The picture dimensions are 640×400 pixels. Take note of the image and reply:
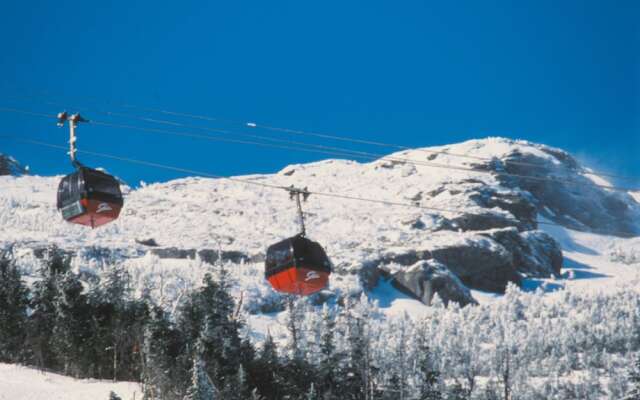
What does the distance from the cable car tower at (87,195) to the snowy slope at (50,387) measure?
47979 millimetres

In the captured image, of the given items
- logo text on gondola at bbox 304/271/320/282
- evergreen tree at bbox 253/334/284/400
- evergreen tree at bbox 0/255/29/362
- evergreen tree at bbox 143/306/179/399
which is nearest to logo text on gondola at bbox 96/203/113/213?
logo text on gondola at bbox 304/271/320/282

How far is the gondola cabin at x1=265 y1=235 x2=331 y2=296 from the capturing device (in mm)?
29766

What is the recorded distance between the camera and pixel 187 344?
3479 inches

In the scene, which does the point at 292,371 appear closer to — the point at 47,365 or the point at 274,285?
the point at 47,365

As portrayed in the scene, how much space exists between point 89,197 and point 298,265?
6908 millimetres

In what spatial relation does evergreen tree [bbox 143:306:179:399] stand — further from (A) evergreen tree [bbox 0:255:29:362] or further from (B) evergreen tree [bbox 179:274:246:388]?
(A) evergreen tree [bbox 0:255:29:362]

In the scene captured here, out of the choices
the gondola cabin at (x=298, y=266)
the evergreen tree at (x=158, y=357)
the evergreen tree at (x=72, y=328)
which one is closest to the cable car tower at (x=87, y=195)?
the gondola cabin at (x=298, y=266)

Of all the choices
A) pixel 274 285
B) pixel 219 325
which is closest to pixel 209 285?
pixel 219 325

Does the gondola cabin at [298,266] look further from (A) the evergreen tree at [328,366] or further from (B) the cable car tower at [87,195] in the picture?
(A) the evergreen tree at [328,366]

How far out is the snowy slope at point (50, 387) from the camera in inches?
3041

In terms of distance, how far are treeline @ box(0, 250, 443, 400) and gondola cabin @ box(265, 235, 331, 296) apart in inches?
2061

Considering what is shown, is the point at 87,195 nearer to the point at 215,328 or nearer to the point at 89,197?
the point at 89,197

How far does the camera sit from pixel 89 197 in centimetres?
2811

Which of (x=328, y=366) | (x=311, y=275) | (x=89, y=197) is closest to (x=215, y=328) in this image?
(x=328, y=366)
